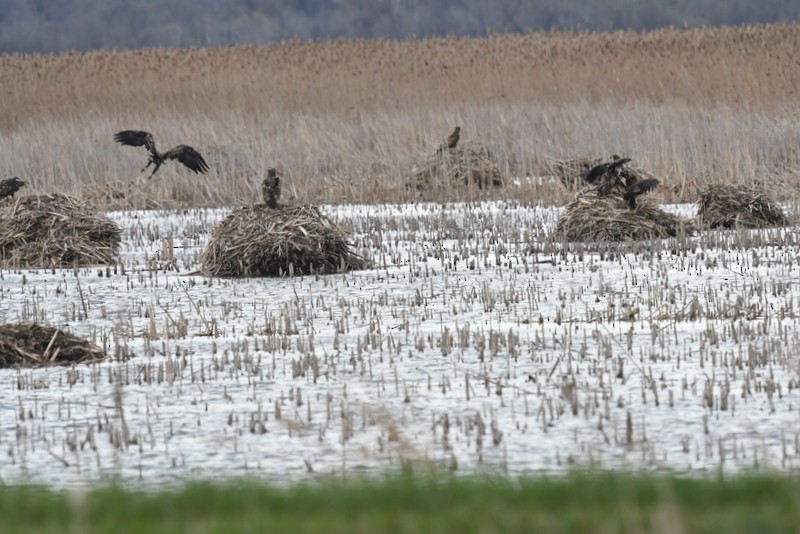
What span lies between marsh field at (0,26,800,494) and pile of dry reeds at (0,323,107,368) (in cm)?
15

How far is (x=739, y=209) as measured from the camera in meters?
14.1

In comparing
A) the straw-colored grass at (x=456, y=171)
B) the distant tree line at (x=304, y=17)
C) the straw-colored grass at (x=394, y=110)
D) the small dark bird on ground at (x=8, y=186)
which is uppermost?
the distant tree line at (x=304, y=17)

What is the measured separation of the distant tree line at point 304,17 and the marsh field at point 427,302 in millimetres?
57838

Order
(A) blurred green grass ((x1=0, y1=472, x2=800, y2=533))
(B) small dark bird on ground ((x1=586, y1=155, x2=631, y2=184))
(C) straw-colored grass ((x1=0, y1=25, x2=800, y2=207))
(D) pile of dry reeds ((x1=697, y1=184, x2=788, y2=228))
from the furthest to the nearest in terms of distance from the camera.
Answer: (C) straw-colored grass ((x1=0, y1=25, x2=800, y2=207)) → (D) pile of dry reeds ((x1=697, y1=184, x2=788, y2=228)) → (B) small dark bird on ground ((x1=586, y1=155, x2=631, y2=184)) → (A) blurred green grass ((x1=0, y1=472, x2=800, y2=533))

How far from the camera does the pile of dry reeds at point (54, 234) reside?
1269cm

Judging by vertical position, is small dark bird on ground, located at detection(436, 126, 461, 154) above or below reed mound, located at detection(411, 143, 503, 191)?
above

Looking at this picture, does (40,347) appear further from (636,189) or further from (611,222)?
(636,189)

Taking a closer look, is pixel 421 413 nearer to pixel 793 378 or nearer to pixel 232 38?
pixel 793 378

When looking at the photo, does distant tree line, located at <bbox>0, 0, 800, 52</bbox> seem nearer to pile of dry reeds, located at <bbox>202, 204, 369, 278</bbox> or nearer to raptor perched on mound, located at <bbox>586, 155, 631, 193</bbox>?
raptor perched on mound, located at <bbox>586, 155, 631, 193</bbox>

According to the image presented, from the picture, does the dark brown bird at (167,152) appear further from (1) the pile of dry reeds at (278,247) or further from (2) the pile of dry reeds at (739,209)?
(2) the pile of dry reeds at (739,209)

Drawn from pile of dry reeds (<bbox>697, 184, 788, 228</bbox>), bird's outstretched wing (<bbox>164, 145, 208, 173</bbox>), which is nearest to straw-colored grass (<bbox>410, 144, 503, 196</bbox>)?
pile of dry reeds (<bbox>697, 184, 788, 228</bbox>)

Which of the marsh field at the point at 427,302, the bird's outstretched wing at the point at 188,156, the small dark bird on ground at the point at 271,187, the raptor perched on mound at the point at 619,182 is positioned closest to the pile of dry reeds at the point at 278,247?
the small dark bird on ground at the point at 271,187

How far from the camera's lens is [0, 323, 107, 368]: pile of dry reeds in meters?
7.93

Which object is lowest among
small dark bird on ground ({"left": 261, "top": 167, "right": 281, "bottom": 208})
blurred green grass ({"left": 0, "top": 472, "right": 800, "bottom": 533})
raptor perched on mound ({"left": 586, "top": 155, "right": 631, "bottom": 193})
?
blurred green grass ({"left": 0, "top": 472, "right": 800, "bottom": 533})
